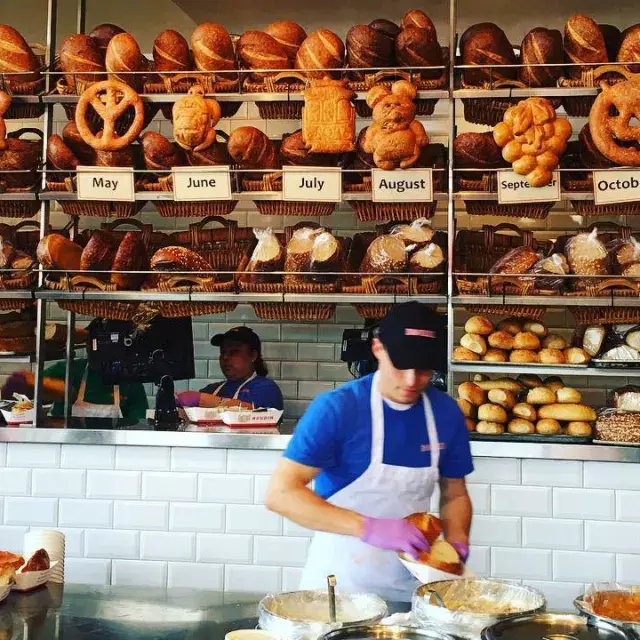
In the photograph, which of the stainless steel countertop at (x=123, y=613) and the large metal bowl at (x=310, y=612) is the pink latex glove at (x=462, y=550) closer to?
the stainless steel countertop at (x=123, y=613)

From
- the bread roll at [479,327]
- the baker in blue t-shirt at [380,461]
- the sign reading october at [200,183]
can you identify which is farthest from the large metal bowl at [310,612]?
the sign reading october at [200,183]

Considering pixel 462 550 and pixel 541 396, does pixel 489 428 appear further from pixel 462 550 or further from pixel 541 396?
pixel 462 550

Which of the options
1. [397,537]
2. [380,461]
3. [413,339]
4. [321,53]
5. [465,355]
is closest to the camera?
[397,537]

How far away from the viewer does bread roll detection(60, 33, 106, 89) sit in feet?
13.2

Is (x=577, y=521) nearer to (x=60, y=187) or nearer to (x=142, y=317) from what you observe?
(x=142, y=317)

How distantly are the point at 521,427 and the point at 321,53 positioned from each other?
6.12ft

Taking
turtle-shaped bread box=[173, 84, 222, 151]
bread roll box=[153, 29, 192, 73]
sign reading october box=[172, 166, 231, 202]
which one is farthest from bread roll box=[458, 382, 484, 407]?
bread roll box=[153, 29, 192, 73]

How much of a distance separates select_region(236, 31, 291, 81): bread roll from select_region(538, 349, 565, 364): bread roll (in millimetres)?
1750

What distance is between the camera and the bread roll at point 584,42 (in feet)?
12.3

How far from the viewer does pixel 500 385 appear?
3832 millimetres

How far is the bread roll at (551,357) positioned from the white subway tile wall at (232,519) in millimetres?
434

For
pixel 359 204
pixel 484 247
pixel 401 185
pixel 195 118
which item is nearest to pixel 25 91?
pixel 195 118

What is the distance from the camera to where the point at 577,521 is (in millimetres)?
3584

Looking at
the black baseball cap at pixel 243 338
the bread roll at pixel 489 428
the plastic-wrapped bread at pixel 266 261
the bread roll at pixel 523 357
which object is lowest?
the bread roll at pixel 489 428
